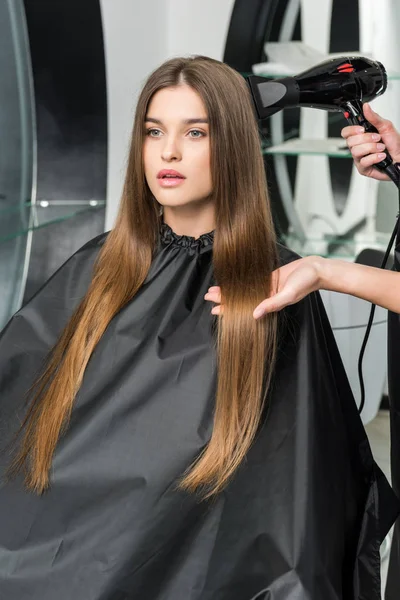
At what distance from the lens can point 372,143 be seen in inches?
71.2

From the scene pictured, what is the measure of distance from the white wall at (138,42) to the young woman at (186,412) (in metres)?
1.15

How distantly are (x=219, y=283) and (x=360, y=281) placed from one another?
28 centimetres

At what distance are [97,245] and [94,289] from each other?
16cm

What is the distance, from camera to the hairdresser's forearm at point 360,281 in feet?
5.03

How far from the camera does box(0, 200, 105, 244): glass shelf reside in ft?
8.11

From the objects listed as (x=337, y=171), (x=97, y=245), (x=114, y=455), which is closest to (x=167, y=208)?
(x=97, y=245)

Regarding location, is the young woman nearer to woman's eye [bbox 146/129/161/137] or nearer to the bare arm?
woman's eye [bbox 146/129/161/137]

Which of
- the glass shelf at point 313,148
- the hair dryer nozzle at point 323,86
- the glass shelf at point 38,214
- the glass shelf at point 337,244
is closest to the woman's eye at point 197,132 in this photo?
the hair dryer nozzle at point 323,86

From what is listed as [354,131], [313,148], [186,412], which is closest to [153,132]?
[354,131]

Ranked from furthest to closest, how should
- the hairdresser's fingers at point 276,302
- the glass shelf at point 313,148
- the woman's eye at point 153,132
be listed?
the glass shelf at point 313,148, the woman's eye at point 153,132, the hairdresser's fingers at point 276,302

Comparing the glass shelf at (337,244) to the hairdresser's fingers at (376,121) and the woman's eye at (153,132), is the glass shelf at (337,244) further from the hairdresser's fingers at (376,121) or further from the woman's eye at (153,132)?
the woman's eye at (153,132)

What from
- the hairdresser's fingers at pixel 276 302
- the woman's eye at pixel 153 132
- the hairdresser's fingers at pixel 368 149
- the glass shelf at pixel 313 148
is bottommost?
the glass shelf at pixel 313 148

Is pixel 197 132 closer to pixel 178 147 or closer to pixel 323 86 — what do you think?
pixel 178 147

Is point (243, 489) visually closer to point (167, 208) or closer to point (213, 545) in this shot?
point (213, 545)
